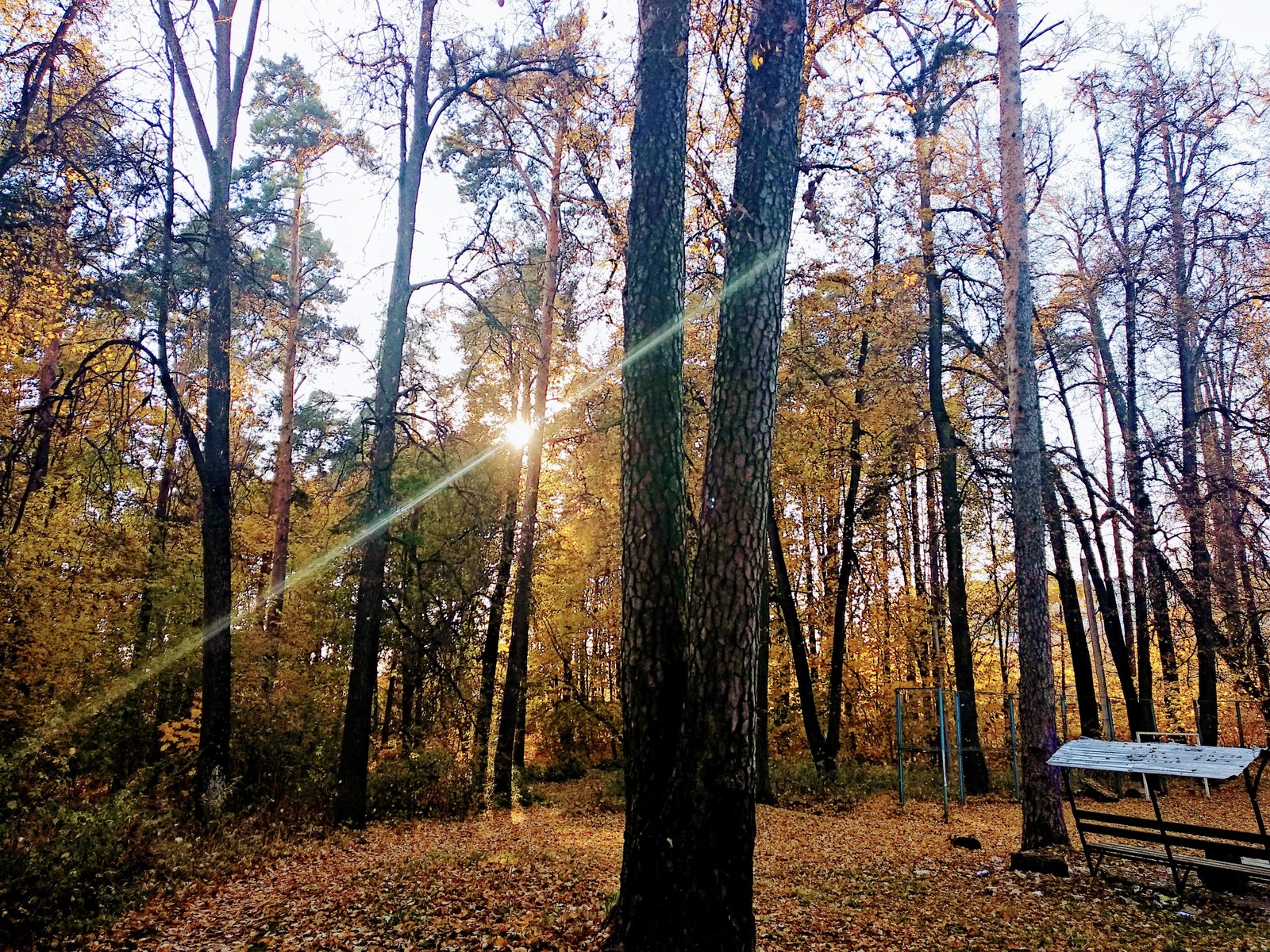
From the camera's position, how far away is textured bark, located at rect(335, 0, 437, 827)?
8.88 m

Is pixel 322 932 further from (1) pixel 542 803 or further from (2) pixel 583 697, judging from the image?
(2) pixel 583 697

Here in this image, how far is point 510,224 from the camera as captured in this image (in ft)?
46.6

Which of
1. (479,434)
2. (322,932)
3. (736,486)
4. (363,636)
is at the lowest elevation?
(322,932)

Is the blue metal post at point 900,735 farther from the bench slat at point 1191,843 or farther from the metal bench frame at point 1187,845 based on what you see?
the bench slat at point 1191,843

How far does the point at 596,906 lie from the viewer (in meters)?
4.70

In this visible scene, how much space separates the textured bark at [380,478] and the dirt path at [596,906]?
4.46 ft

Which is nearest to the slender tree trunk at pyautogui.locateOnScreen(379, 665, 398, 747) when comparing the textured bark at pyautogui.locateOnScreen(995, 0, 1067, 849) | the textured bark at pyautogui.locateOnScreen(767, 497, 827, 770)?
the textured bark at pyautogui.locateOnScreen(767, 497, 827, 770)

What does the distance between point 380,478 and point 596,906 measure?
6.34 meters

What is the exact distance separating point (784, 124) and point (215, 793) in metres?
9.05

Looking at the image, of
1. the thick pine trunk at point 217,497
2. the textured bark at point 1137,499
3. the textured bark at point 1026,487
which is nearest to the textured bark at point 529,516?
the thick pine trunk at point 217,497

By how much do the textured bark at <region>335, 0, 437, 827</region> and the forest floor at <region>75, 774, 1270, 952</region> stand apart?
121cm

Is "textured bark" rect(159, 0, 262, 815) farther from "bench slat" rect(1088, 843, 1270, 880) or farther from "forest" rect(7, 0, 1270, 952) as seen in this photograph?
"bench slat" rect(1088, 843, 1270, 880)

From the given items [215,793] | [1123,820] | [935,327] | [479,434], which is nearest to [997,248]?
[935,327]

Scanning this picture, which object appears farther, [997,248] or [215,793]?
[997,248]
